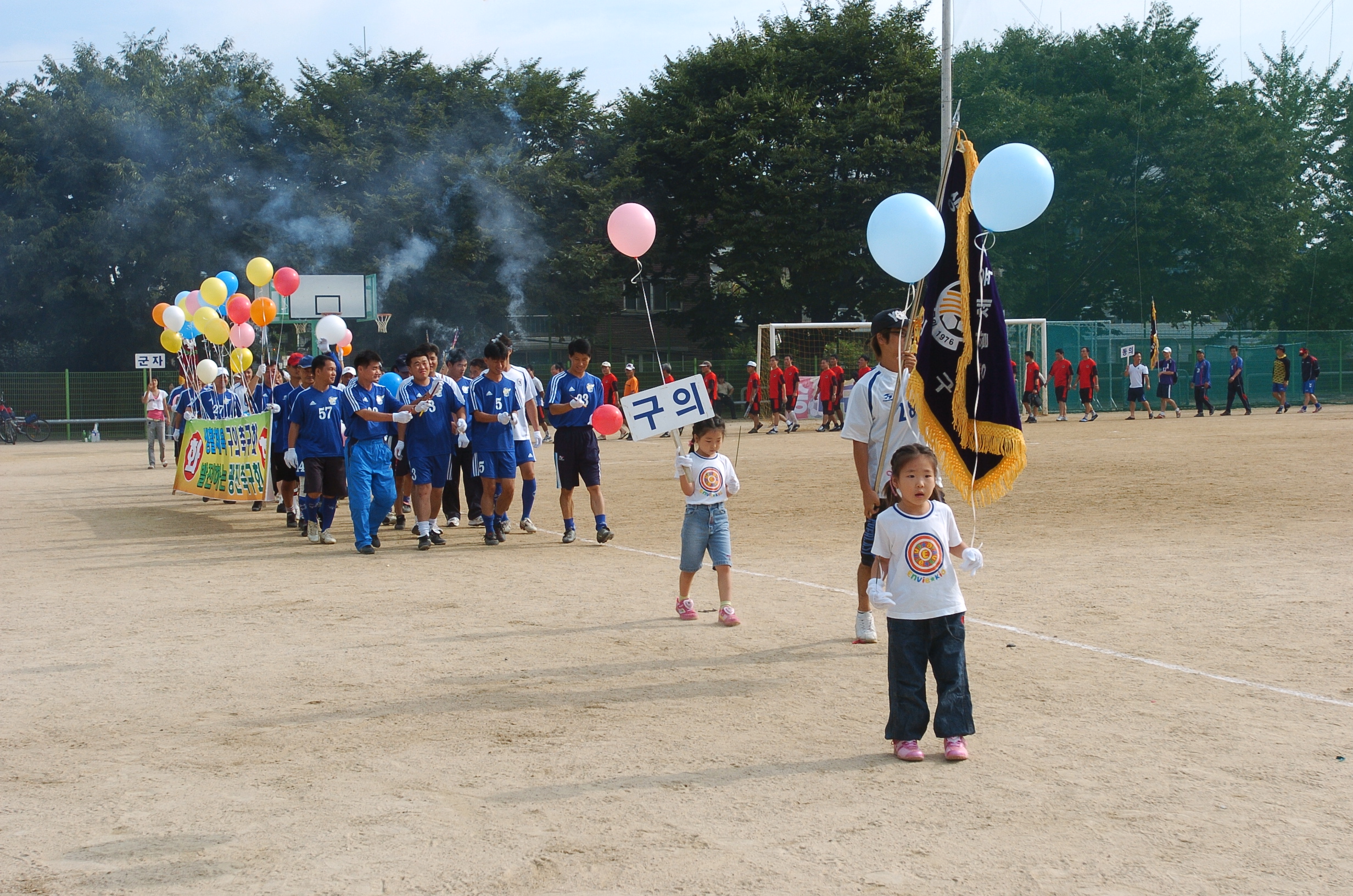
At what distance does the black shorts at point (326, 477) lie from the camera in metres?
12.0

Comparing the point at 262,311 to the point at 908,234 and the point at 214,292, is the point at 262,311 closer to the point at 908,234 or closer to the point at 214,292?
the point at 214,292

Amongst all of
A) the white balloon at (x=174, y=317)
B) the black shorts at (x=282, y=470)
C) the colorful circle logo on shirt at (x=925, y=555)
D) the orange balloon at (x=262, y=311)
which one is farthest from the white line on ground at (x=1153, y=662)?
the white balloon at (x=174, y=317)

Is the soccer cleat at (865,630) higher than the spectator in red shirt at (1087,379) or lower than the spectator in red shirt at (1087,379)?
lower

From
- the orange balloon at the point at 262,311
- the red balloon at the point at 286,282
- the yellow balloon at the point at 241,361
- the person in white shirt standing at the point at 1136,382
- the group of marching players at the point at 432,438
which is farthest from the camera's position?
the person in white shirt standing at the point at 1136,382

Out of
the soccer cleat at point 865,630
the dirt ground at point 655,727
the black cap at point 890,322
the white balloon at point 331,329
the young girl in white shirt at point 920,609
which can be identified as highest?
the white balloon at point 331,329

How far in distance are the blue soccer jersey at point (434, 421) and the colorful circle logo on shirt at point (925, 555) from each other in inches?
301

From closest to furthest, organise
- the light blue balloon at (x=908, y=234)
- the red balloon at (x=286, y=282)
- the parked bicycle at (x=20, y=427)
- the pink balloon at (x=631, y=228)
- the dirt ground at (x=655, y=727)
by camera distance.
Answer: the dirt ground at (x=655, y=727)
the light blue balloon at (x=908, y=234)
the pink balloon at (x=631, y=228)
the red balloon at (x=286, y=282)
the parked bicycle at (x=20, y=427)

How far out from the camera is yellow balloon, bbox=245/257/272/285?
15539 millimetres

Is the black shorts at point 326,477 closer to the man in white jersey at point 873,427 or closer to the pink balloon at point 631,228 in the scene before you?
the pink balloon at point 631,228

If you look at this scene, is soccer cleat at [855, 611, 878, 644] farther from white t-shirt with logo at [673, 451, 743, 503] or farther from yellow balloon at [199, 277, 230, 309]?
yellow balloon at [199, 277, 230, 309]

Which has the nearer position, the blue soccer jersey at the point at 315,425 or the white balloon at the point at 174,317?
the blue soccer jersey at the point at 315,425

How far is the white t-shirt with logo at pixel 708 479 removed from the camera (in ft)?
24.5

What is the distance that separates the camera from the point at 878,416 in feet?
22.4

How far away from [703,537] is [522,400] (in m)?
4.88
